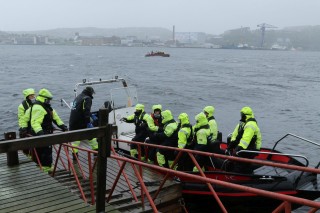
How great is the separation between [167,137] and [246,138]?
2081mm

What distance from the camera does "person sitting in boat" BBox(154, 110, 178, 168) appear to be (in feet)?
28.9

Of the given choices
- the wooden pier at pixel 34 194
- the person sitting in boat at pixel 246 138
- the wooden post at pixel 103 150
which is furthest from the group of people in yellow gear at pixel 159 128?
the wooden post at pixel 103 150

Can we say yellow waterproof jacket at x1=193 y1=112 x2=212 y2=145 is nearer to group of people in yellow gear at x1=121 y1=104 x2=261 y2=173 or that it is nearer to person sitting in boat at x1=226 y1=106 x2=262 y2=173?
group of people in yellow gear at x1=121 y1=104 x2=261 y2=173

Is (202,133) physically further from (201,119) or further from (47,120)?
(47,120)

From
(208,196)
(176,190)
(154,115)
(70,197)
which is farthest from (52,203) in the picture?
(154,115)

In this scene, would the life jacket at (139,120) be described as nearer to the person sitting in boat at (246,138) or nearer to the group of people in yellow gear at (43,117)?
the group of people in yellow gear at (43,117)

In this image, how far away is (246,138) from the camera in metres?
7.79

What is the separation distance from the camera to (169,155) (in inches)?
348

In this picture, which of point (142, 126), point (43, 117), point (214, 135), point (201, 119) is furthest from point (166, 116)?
point (43, 117)

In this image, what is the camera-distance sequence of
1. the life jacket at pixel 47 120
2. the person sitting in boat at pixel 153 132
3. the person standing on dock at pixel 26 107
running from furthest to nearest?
the person sitting in boat at pixel 153 132
the person standing on dock at pixel 26 107
the life jacket at pixel 47 120

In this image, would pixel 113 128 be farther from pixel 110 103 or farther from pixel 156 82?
pixel 156 82

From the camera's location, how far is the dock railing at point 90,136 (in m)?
3.49

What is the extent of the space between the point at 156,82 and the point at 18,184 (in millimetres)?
38890

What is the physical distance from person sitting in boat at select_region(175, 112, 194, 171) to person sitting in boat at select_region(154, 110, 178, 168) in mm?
243
